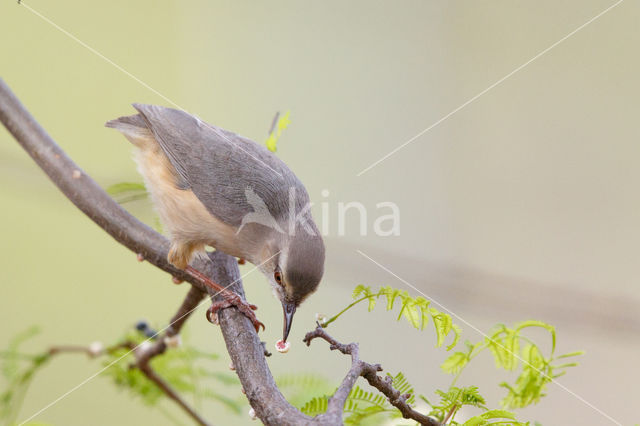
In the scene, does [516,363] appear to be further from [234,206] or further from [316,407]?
[234,206]

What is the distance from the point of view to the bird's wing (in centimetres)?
159

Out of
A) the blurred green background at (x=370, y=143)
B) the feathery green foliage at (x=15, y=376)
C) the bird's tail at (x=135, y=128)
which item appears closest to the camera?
the feathery green foliage at (x=15, y=376)

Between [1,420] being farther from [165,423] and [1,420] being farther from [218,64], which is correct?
[165,423]

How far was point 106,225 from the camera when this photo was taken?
1383 mm

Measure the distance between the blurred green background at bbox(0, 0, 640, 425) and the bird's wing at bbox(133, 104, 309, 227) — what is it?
1448 millimetres

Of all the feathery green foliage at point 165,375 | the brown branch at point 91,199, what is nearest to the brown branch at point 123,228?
the brown branch at point 91,199

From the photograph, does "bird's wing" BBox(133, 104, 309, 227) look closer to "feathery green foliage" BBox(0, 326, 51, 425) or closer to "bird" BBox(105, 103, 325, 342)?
"bird" BBox(105, 103, 325, 342)

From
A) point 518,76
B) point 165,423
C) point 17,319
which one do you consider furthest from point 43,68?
point 518,76

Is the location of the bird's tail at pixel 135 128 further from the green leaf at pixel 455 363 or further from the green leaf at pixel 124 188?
the green leaf at pixel 455 363

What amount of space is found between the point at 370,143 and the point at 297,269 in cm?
274

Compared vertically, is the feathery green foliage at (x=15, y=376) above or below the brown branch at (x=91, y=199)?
below

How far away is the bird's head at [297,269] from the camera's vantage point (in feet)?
4.72

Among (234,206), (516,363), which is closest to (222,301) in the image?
(234,206)

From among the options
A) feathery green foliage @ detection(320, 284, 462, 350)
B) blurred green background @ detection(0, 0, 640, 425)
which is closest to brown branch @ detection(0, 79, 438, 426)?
feathery green foliage @ detection(320, 284, 462, 350)
